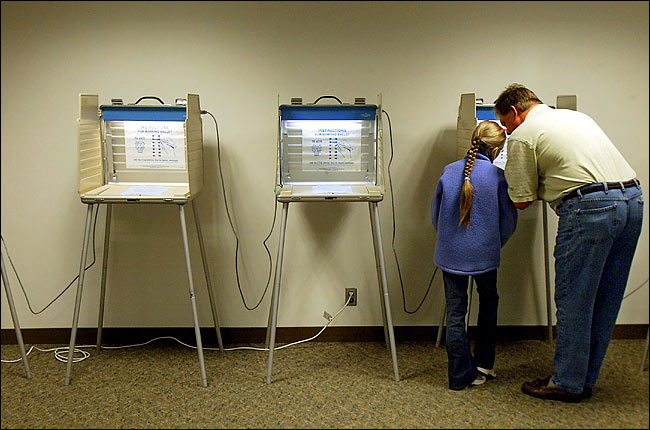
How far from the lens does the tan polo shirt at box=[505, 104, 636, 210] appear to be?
198cm

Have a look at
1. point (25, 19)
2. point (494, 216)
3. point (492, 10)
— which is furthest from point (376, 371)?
point (25, 19)

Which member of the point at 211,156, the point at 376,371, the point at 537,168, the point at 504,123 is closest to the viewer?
the point at 537,168

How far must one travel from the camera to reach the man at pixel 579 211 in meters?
1.97

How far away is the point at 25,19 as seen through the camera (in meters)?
2.58

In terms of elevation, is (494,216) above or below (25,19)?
below

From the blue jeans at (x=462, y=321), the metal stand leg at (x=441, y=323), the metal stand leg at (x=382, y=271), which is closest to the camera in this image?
the blue jeans at (x=462, y=321)

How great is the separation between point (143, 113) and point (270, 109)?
1.88 ft

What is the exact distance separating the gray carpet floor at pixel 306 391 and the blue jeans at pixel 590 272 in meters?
0.18

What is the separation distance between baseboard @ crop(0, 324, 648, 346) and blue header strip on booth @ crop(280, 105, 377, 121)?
3.45ft

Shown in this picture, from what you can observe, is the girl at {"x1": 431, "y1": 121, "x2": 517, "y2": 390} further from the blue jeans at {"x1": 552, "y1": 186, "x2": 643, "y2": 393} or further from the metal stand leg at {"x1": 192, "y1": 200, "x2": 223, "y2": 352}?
the metal stand leg at {"x1": 192, "y1": 200, "x2": 223, "y2": 352}

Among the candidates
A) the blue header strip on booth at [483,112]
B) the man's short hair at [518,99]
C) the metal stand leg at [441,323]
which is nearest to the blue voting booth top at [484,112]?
the blue header strip on booth at [483,112]

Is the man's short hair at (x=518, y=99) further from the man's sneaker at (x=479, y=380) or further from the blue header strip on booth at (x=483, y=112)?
the man's sneaker at (x=479, y=380)

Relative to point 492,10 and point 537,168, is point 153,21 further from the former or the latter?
point 537,168

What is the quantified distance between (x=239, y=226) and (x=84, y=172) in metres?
0.74
